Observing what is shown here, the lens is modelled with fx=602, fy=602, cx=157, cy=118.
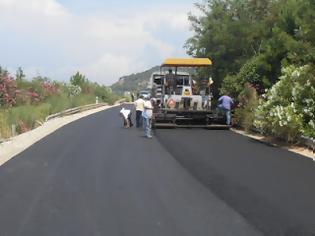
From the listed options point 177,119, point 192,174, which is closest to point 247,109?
point 177,119

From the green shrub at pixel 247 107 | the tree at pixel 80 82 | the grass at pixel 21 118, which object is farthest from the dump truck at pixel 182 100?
the tree at pixel 80 82

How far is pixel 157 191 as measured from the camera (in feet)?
34.9

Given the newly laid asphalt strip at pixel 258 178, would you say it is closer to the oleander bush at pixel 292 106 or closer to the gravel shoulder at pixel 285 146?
the gravel shoulder at pixel 285 146

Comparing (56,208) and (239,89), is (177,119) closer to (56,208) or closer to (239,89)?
(239,89)

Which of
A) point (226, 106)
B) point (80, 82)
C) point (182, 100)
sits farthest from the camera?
point (80, 82)

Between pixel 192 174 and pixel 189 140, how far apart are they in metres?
8.25

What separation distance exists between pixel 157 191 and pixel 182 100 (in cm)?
1725

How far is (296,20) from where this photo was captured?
25.0m

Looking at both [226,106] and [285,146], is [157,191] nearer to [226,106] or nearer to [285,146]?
[285,146]

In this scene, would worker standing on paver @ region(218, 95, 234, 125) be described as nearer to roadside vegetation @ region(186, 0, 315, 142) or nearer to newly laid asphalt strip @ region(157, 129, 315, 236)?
roadside vegetation @ region(186, 0, 315, 142)

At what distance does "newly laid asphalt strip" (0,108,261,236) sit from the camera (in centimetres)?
788

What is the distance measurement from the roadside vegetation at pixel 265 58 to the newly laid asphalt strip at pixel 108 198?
548 centimetres

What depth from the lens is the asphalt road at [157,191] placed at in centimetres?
799

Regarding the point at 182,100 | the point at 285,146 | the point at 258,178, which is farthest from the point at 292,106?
the point at 182,100
